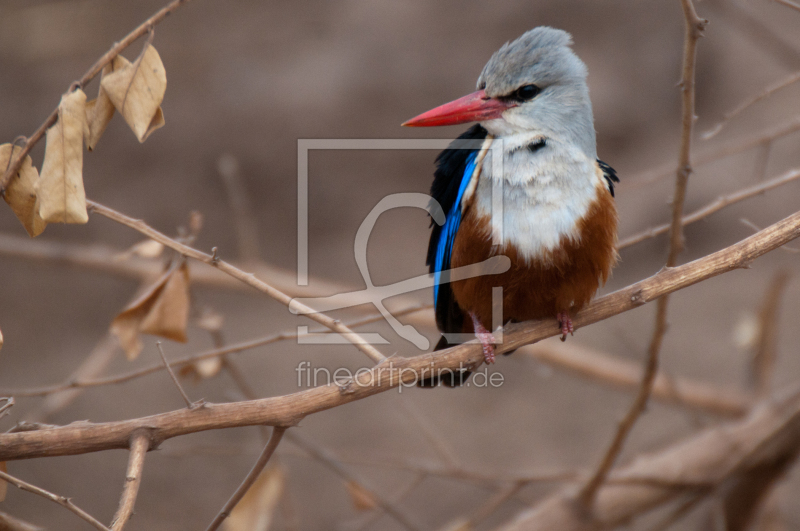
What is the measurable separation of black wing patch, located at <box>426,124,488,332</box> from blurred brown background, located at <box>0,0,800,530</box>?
184 cm

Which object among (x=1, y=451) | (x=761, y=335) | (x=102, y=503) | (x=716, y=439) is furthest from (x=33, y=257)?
(x=761, y=335)

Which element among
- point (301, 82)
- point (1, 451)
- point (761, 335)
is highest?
point (301, 82)

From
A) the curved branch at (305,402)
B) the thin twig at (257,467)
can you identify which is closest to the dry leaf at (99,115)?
A: the curved branch at (305,402)

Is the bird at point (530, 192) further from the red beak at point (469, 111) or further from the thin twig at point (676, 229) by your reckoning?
the thin twig at point (676, 229)

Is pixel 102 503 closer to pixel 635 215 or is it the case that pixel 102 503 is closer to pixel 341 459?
pixel 341 459

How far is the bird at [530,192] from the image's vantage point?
1746 mm

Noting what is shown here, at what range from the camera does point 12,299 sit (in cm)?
458

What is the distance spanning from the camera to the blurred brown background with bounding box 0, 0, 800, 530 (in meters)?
4.15

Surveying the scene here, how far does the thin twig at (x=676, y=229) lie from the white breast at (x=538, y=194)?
0.22 meters

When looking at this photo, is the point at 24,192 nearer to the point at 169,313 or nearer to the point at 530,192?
the point at 169,313

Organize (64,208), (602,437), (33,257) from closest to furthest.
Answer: (64,208)
(33,257)
(602,437)

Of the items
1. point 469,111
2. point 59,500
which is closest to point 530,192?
point 469,111

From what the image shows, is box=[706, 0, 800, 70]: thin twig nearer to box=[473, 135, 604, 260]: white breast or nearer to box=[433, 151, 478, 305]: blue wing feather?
box=[473, 135, 604, 260]: white breast

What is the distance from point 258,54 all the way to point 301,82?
1.17 ft
